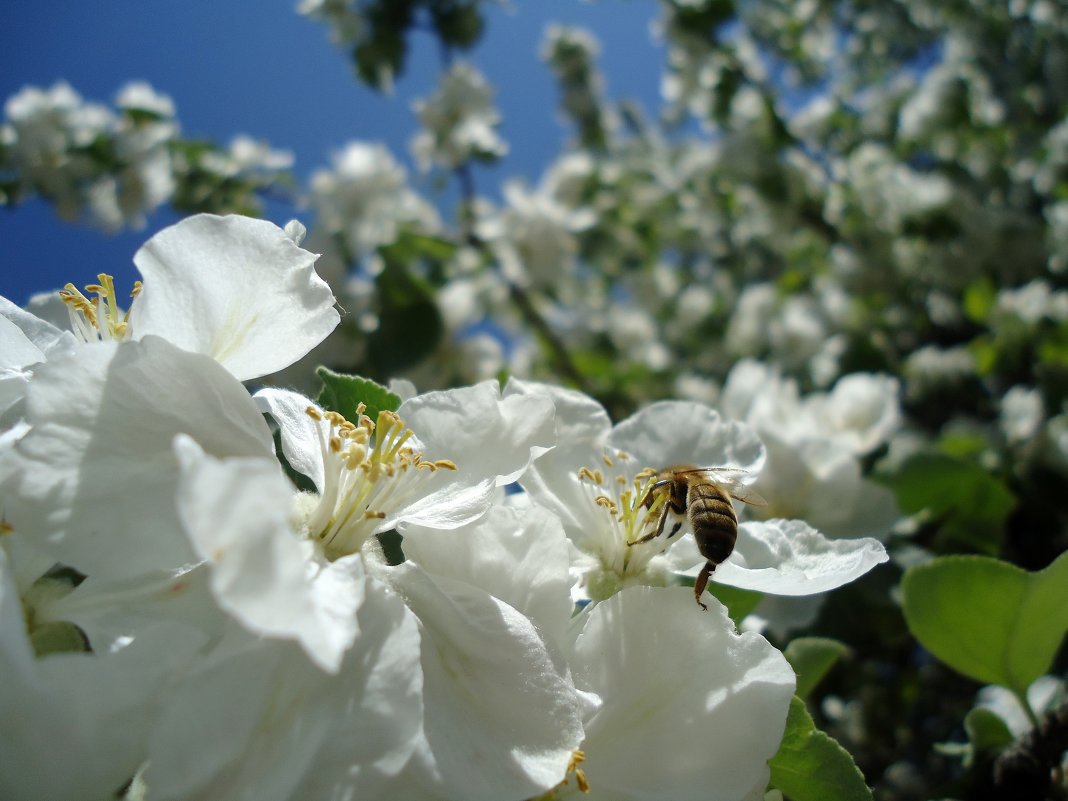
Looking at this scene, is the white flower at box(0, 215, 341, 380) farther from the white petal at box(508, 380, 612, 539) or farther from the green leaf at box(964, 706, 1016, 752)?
the green leaf at box(964, 706, 1016, 752)

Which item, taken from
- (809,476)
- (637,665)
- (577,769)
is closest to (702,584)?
(637,665)

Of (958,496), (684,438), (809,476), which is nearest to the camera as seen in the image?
(684,438)

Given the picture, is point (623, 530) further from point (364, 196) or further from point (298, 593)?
point (364, 196)

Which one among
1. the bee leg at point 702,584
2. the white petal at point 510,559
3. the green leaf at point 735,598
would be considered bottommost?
the green leaf at point 735,598

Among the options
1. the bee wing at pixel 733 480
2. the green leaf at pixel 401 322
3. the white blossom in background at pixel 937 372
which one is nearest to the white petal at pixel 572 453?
the bee wing at pixel 733 480

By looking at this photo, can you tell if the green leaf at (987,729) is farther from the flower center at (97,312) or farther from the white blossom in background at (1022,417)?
the white blossom in background at (1022,417)

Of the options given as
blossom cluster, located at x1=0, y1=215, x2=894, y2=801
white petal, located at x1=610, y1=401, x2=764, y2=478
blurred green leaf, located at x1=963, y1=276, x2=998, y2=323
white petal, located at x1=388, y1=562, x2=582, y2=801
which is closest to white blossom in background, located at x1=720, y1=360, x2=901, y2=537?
white petal, located at x1=610, y1=401, x2=764, y2=478
